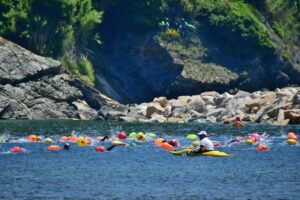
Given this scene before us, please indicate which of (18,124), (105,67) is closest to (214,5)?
(105,67)

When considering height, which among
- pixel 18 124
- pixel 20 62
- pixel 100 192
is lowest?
pixel 100 192

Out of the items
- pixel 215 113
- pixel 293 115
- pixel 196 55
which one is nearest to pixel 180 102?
pixel 215 113

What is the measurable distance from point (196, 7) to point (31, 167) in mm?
75601

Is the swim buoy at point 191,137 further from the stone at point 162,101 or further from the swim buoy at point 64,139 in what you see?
the stone at point 162,101

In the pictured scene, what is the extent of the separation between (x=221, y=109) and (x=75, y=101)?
16455 millimetres

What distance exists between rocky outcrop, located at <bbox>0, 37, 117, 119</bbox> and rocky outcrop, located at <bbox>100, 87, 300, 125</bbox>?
3.64 meters

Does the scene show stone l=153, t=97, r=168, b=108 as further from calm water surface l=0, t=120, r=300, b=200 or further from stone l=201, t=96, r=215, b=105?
calm water surface l=0, t=120, r=300, b=200

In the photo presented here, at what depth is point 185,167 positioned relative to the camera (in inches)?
2144

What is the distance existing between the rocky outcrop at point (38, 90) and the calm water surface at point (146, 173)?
3153cm

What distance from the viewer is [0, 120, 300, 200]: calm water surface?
43.9 metres

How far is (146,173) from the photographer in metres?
51.8

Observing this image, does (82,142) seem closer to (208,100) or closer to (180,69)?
(208,100)

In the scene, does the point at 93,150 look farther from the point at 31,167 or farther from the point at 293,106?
the point at 293,106

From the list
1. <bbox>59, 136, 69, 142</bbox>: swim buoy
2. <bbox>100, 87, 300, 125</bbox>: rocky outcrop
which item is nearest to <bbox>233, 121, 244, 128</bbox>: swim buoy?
<bbox>100, 87, 300, 125</bbox>: rocky outcrop
